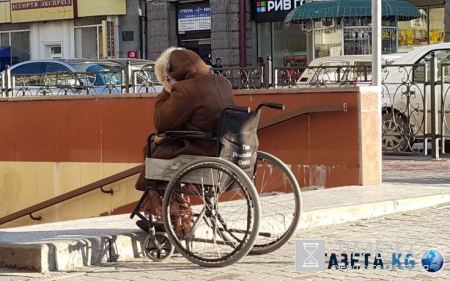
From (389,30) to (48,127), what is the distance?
13.5 metres

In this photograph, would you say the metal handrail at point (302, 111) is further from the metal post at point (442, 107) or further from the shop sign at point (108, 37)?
the shop sign at point (108, 37)

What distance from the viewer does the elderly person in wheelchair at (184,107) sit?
6.36 m

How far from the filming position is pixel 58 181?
13.7m

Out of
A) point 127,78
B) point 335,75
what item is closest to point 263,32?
point 127,78

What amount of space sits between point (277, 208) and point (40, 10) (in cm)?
2769

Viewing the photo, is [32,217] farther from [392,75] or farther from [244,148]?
[244,148]

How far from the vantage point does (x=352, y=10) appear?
24.1 m

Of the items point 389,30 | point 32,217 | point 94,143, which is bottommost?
point 32,217

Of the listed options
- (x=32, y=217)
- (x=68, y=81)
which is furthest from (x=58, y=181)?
(x=68, y=81)

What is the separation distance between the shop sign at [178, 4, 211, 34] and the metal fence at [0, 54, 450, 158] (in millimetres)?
15422

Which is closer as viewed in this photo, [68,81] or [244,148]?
[244,148]

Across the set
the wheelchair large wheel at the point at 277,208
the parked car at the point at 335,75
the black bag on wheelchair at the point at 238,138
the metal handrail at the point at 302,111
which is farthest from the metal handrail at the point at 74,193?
the black bag on wheelchair at the point at 238,138

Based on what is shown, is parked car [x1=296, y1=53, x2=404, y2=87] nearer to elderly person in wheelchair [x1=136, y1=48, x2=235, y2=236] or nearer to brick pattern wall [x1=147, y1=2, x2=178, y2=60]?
elderly person in wheelchair [x1=136, y1=48, x2=235, y2=236]

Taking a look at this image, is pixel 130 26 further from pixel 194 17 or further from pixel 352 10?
pixel 352 10
